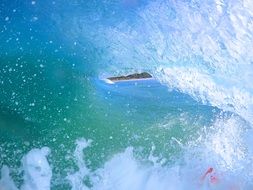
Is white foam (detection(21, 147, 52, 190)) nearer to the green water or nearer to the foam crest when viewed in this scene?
the green water

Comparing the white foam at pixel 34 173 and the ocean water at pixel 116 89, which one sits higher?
the ocean water at pixel 116 89

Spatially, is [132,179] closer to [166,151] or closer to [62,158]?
[166,151]

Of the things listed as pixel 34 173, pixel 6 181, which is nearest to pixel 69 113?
pixel 34 173

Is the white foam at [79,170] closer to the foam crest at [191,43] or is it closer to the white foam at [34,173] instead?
the white foam at [34,173]

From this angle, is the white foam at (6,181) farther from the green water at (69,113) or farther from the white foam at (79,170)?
the white foam at (79,170)

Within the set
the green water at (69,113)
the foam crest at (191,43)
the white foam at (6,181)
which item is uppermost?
the foam crest at (191,43)

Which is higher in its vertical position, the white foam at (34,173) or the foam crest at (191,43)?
the foam crest at (191,43)

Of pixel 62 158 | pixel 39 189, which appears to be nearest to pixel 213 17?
pixel 62 158

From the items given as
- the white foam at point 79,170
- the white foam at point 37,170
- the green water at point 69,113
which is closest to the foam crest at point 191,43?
the green water at point 69,113

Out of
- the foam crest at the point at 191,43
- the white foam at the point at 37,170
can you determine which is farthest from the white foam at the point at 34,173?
the foam crest at the point at 191,43
